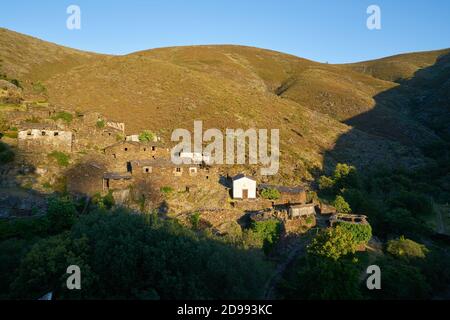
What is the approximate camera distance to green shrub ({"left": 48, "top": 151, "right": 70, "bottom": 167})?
27.3 m

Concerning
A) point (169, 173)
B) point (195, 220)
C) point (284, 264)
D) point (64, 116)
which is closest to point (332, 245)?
point (284, 264)

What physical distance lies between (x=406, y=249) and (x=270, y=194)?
981cm

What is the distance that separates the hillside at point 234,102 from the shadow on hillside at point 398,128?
21 centimetres

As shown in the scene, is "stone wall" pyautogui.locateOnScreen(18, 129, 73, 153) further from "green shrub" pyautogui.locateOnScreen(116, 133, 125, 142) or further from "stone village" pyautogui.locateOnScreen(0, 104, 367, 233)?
"green shrub" pyautogui.locateOnScreen(116, 133, 125, 142)

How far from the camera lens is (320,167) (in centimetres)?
4706

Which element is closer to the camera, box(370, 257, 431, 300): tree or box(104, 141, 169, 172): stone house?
box(370, 257, 431, 300): tree

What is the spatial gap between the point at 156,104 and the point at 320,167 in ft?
81.6

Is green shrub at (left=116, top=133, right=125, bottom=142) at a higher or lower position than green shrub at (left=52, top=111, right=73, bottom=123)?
lower

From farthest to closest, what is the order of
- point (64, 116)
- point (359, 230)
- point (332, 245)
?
1. point (64, 116)
2. point (359, 230)
3. point (332, 245)

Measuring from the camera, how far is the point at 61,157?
2772 centimetres

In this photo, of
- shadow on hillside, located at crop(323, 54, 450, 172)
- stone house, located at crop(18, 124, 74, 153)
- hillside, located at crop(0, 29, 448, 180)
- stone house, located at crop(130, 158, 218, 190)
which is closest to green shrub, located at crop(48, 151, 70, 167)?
stone house, located at crop(18, 124, 74, 153)

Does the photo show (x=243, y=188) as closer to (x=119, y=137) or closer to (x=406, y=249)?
(x=406, y=249)

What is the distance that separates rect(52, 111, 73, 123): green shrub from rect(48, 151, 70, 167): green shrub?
14.2ft
